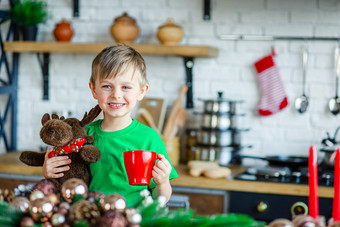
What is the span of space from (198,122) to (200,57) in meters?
0.39

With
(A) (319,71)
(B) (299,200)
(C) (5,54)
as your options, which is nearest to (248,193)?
(B) (299,200)

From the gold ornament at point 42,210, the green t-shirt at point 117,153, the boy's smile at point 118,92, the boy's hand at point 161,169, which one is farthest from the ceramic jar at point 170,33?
the gold ornament at point 42,210

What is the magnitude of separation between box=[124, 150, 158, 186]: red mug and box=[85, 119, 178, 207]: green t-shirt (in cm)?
23

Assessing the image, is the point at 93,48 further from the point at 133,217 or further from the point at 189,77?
the point at 133,217

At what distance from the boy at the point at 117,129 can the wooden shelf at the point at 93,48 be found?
1303 millimetres

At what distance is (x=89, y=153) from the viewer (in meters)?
1.37

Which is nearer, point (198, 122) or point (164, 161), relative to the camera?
point (164, 161)

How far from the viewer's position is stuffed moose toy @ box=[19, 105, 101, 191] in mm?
1326

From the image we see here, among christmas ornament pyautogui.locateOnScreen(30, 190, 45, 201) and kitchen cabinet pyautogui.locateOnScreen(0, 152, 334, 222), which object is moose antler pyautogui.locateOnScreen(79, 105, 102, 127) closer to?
christmas ornament pyautogui.locateOnScreen(30, 190, 45, 201)

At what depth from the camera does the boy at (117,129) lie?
4.39 feet

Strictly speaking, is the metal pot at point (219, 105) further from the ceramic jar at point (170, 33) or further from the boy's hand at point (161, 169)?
Answer: the boy's hand at point (161, 169)

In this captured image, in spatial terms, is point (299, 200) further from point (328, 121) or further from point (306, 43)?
point (306, 43)

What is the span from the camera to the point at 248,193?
2.40 meters

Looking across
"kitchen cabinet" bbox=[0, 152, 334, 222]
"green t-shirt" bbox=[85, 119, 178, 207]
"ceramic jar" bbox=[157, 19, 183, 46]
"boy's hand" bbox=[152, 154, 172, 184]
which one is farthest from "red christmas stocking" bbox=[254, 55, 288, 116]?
"boy's hand" bbox=[152, 154, 172, 184]
